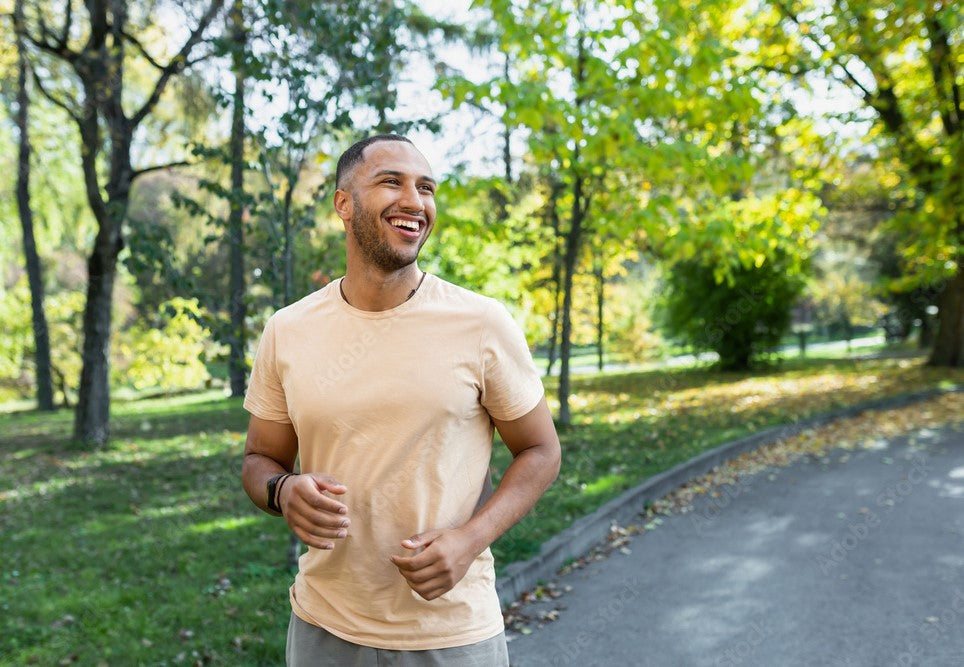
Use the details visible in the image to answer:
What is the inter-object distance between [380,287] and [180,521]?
6.34 m

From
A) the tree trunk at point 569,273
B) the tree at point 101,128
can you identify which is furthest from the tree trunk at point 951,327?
the tree at point 101,128

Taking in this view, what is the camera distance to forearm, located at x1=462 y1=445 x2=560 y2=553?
1.87 m

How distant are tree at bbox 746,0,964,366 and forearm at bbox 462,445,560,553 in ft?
40.7

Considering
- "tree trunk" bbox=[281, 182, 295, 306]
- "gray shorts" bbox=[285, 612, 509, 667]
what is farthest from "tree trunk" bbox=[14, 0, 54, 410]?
"gray shorts" bbox=[285, 612, 509, 667]

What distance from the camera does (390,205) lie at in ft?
6.56

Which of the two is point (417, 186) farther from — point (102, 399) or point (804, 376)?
point (804, 376)

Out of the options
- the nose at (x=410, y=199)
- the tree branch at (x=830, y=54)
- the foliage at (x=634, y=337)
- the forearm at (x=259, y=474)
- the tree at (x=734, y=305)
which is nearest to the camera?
the nose at (x=410, y=199)

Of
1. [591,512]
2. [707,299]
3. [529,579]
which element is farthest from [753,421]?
[707,299]

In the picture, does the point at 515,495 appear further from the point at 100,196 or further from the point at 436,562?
the point at 100,196

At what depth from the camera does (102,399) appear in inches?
496

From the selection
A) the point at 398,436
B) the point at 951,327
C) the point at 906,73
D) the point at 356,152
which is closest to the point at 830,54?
the point at 906,73

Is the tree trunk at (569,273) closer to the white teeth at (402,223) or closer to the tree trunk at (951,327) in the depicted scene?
the white teeth at (402,223)

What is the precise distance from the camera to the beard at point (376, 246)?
201cm
